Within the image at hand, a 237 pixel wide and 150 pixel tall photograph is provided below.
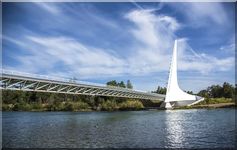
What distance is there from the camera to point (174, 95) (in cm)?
8019

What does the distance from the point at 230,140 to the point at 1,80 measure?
74.8ft

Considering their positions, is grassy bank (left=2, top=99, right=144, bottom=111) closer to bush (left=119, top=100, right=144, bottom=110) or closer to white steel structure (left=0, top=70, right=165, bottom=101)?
bush (left=119, top=100, right=144, bottom=110)

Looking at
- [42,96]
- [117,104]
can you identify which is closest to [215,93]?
[117,104]

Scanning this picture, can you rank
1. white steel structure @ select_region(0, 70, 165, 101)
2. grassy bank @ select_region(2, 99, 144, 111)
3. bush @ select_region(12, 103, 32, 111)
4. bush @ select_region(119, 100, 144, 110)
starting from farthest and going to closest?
bush @ select_region(12, 103, 32, 111), grassy bank @ select_region(2, 99, 144, 111), bush @ select_region(119, 100, 144, 110), white steel structure @ select_region(0, 70, 165, 101)

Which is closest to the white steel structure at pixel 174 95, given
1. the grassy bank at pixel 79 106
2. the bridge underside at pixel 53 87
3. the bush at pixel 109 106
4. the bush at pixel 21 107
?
the bridge underside at pixel 53 87

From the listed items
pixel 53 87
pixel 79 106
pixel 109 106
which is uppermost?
pixel 53 87

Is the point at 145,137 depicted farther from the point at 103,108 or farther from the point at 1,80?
the point at 103,108

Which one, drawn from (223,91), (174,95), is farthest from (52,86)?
(223,91)

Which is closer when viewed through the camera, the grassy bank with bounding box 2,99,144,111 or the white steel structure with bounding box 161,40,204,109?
the white steel structure with bounding box 161,40,204,109

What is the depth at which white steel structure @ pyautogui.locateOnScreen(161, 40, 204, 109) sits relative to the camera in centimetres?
7962

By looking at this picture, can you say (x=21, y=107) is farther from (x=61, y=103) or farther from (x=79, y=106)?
(x=79, y=106)

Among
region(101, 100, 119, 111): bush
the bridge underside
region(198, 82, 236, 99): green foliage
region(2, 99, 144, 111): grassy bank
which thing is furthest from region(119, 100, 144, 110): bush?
region(198, 82, 236, 99): green foliage

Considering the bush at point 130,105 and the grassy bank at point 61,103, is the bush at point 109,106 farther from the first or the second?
the bush at point 130,105

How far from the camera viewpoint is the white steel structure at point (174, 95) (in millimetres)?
79625
